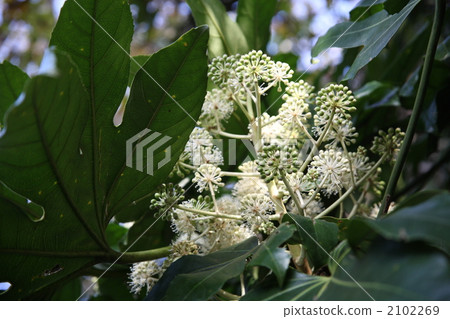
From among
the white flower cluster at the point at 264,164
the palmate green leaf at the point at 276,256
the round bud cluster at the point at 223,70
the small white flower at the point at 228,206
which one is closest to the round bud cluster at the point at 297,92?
the white flower cluster at the point at 264,164

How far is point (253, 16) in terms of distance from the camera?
122 cm

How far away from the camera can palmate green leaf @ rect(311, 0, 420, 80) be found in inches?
31.5

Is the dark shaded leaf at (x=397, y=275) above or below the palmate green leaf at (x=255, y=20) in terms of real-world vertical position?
below

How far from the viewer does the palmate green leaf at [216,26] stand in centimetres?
111

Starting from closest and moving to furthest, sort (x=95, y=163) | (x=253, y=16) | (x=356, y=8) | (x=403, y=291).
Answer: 1. (x=403, y=291)
2. (x=95, y=163)
3. (x=356, y=8)
4. (x=253, y=16)

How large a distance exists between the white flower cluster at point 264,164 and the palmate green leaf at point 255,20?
350 mm

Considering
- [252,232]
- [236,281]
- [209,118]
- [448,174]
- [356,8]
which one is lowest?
[448,174]

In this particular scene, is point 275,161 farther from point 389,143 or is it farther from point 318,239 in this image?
point 389,143

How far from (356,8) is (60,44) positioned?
2.35 feet

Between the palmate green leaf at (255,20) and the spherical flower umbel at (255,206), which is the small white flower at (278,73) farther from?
the palmate green leaf at (255,20)

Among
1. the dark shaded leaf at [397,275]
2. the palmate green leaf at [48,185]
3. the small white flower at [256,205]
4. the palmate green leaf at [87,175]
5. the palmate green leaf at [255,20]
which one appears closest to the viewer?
the dark shaded leaf at [397,275]

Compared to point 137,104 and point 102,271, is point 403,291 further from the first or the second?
point 102,271

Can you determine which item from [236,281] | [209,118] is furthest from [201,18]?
[236,281]

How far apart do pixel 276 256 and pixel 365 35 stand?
513 mm
